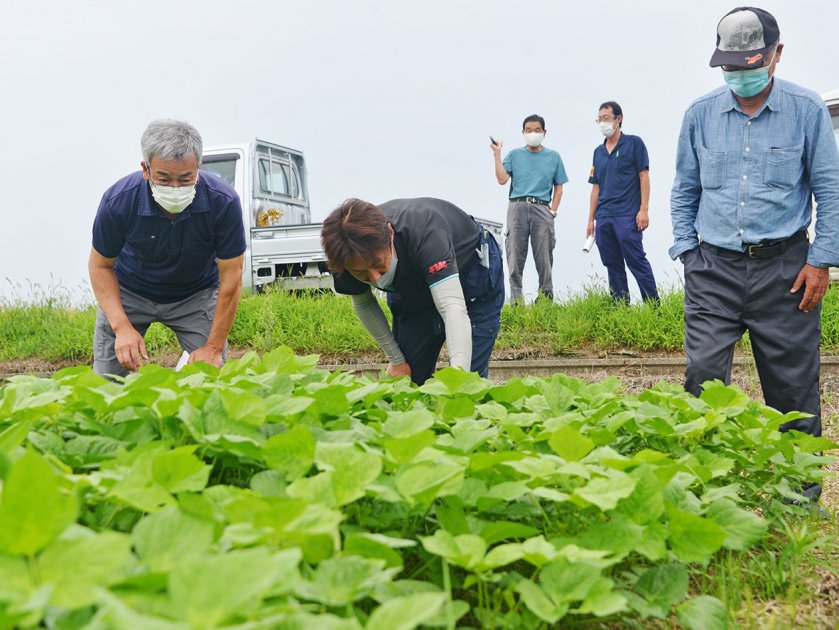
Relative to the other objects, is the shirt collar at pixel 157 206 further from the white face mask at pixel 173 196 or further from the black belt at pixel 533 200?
the black belt at pixel 533 200

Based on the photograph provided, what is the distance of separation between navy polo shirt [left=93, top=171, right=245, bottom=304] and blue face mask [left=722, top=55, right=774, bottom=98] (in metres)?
2.46

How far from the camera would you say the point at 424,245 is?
3541 millimetres

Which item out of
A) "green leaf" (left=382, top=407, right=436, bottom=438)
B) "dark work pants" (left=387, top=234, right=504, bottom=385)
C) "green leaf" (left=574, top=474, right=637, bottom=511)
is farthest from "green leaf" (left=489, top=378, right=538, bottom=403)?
"dark work pants" (left=387, top=234, right=504, bottom=385)

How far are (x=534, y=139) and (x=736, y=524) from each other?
8.03 meters

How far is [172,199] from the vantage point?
4.05 metres

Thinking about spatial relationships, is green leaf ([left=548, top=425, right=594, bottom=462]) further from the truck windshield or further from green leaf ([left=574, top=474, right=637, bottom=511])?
the truck windshield

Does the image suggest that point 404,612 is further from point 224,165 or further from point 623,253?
point 224,165

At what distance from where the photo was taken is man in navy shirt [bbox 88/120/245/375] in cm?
398

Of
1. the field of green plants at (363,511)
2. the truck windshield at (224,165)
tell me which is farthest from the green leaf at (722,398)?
the truck windshield at (224,165)

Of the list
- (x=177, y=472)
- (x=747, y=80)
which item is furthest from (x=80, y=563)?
(x=747, y=80)

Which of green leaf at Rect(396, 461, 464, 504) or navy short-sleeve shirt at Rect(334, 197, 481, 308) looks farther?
navy short-sleeve shirt at Rect(334, 197, 481, 308)

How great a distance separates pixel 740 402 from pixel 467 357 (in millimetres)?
1348

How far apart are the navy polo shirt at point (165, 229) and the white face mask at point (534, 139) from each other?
5.63m

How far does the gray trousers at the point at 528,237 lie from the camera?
9.43 meters
